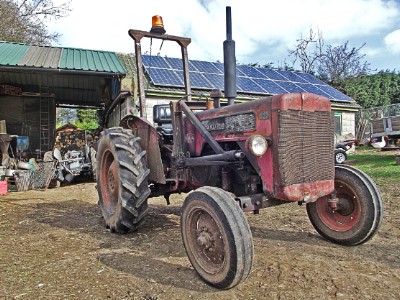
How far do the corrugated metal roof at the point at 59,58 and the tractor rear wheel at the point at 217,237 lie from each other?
846cm

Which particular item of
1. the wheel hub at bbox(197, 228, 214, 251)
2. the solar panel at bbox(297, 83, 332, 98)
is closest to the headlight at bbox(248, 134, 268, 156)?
the wheel hub at bbox(197, 228, 214, 251)

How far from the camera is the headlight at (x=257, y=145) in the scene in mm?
2686

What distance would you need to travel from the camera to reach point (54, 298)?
7.95 feet

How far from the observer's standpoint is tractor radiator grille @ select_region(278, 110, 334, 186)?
109 inches

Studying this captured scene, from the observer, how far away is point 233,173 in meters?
3.46

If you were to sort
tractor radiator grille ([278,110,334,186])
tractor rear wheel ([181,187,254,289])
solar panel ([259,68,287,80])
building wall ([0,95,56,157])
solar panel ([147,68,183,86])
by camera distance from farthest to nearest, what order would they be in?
1. solar panel ([259,68,287,80])
2. building wall ([0,95,56,157])
3. solar panel ([147,68,183,86])
4. tractor radiator grille ([278,110,334,186])
5. tractor rear wheel ([181,187,254,289])

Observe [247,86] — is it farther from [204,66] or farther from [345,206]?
[345,206]

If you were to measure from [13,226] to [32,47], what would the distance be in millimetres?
10169

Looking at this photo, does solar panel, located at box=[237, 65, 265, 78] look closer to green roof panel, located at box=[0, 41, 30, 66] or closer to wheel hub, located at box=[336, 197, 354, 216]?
green roof panel, located at box=[0, 41, 30, 66]

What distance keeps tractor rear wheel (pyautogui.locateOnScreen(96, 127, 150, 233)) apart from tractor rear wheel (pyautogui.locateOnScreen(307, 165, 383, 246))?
6.00 ft

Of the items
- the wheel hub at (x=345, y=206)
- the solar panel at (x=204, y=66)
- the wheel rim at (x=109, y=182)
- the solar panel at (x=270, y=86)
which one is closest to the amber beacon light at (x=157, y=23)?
the wheel rim at (x=109, y=182)

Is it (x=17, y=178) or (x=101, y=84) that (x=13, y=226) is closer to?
(x=17, y=178)

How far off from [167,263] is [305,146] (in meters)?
1.57

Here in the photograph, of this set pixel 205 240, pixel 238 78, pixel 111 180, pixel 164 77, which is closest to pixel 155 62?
pixel 164 77
